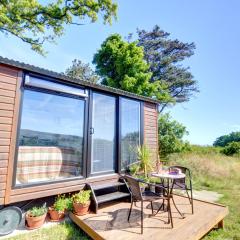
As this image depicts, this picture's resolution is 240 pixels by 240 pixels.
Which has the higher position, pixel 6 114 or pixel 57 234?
pixel 6 114

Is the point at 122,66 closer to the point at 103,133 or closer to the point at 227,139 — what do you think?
the point at 103,133

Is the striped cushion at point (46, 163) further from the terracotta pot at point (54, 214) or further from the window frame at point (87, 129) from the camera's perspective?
the terracotta pot at point (54, 214)

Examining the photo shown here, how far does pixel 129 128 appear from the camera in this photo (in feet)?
18.4

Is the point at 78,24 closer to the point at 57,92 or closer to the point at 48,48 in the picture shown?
the point at 48,48

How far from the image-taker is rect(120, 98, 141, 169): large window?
5.38 metres

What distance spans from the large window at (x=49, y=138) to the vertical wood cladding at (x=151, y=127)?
2.41 meters

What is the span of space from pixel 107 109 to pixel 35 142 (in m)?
1.98

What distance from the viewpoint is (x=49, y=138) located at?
4.08 metres

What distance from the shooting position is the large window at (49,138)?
370cm

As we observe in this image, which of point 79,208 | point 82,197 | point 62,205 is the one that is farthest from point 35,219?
point 82,197

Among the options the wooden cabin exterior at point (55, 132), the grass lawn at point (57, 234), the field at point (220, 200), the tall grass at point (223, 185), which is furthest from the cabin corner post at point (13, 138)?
the tall grass at point (223, 185)

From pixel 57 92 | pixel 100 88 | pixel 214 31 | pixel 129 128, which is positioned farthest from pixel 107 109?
pixel 214 31

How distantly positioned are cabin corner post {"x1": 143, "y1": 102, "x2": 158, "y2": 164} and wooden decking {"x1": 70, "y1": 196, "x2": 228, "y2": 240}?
88.9 inches

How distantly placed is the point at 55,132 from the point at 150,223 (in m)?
2.61
